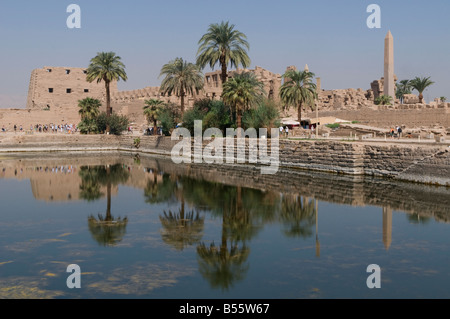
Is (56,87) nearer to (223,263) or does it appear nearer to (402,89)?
(402,89)

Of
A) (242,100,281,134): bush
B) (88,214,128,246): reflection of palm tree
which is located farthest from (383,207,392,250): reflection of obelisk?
(242,100,281,134): bush

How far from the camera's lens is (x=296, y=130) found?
131 ft

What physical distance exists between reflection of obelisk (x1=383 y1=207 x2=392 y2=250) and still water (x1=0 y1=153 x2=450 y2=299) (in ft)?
0.10

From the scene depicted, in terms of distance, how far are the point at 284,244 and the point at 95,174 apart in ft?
61.8

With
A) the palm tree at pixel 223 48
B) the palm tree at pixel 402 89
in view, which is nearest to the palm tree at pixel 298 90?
the palm tree at pixel 223 48

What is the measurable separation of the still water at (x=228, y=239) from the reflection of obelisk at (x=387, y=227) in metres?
0.03

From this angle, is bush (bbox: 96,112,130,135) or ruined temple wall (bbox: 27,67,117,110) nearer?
bush (bbox: 96,112,130,135)

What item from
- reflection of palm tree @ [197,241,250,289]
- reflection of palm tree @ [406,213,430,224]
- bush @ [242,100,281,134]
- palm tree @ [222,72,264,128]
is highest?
palm tree @ [222,72,264,128]

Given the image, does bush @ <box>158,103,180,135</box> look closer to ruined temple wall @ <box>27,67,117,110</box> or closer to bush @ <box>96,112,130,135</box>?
bush @ <box>96,112,130,135</box>

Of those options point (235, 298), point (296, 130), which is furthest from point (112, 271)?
point (296, 130)

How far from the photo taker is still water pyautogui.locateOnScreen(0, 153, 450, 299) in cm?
916

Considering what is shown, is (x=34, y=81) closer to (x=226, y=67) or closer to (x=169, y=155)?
(x=169, y=155)

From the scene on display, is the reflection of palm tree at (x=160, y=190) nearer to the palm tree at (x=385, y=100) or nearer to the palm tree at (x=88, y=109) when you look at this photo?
the palm tree at (x=88, y=109)

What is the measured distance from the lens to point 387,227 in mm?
13812
